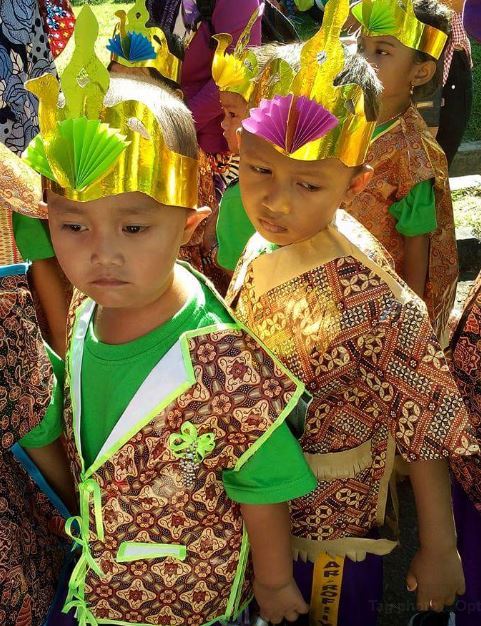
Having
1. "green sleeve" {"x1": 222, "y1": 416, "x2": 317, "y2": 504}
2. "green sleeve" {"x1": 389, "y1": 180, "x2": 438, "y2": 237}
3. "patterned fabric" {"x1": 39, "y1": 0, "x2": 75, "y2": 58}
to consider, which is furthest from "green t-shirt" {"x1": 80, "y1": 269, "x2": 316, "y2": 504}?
"patterned fabric" {"x1": 39, "y1": 0, "x2": 75, "y2": 58}

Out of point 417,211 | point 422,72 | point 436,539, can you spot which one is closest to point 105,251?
point 436,539

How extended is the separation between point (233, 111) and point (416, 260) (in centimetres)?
82

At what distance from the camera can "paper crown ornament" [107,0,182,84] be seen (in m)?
2.53

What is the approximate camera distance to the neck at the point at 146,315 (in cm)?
139

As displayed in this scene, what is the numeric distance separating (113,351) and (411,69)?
1.64 m

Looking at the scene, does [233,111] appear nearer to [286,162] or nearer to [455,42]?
[286,162]

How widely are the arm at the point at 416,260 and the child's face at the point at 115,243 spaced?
54.5 inches

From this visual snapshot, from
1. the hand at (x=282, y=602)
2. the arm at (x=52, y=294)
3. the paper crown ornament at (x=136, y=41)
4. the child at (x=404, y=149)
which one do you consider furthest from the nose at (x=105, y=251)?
the paper crown ornament at (x=136, y=41)

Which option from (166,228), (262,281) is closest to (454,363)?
(262,281)

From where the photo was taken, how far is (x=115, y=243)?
4.15 feet

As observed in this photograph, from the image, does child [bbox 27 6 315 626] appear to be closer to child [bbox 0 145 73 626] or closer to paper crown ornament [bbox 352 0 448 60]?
child [bbox 0 145 73 626]

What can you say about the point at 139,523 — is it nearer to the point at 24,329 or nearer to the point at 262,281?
the point at 24,329

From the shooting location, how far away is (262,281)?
1661 millimetres

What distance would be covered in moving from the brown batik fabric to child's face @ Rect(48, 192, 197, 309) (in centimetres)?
18
